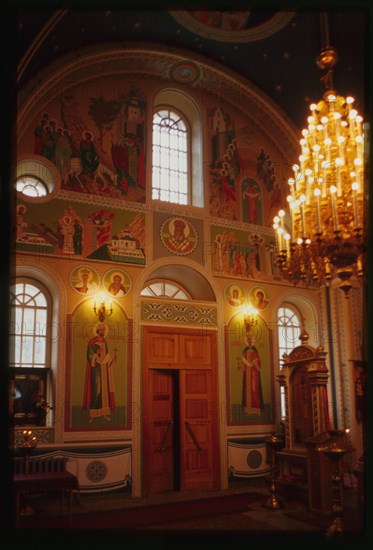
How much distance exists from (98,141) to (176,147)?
5.36 feet

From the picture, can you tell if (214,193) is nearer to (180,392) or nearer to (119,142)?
(119,142)

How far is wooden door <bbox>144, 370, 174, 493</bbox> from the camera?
30.6ft

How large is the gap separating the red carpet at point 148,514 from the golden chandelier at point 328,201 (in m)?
3.58

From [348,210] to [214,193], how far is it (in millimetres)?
4802

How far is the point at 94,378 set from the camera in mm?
8672

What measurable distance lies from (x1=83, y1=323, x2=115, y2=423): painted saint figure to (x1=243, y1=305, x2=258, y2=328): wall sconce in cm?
249

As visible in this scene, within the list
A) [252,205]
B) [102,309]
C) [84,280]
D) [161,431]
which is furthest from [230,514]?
[252,205]

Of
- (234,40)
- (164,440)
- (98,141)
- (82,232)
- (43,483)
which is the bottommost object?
(43,483)

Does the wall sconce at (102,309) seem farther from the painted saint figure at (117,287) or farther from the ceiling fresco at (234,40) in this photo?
the ceiling fresco at (234,40)

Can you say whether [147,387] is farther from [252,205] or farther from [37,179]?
[252,205]

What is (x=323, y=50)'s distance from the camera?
24.6ft

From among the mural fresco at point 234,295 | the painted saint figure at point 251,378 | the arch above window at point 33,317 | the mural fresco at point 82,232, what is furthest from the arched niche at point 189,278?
the arch above window at point 33,317

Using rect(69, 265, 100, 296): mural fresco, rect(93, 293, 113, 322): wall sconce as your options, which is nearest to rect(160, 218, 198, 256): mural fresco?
rect(69, 265, 100, 296): mural fresco

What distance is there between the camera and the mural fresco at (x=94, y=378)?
8.49m
